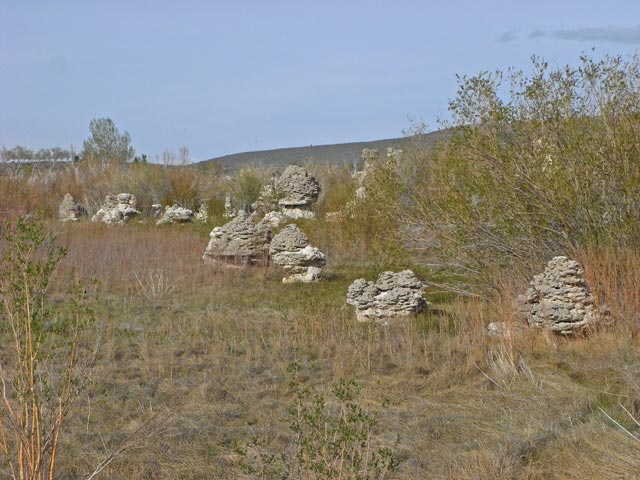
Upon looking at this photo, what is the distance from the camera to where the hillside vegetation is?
5.47 m

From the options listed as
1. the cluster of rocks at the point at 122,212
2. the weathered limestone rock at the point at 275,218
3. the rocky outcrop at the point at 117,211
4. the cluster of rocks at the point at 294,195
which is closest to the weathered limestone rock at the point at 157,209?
the cluster of rocks at the point at 122,212

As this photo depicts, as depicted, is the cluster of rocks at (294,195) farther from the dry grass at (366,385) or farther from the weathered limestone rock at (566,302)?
the weathered limestone rock at (566,302)

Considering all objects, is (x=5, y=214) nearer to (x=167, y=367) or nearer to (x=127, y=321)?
(x=127, y=321)

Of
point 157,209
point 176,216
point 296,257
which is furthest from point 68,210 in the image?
point 296,257

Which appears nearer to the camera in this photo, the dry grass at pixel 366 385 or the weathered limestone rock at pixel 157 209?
the dry grass at pixel 366 385

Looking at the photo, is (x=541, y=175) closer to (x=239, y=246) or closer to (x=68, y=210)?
(x=239, y=246)

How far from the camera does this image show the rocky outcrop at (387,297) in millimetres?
10102

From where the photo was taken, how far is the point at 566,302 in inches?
334

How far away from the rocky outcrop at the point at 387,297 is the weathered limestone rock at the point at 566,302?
181cm

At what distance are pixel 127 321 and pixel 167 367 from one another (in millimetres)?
2230

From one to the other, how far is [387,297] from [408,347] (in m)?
1.80

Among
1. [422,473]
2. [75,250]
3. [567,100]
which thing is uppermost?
[567,100]

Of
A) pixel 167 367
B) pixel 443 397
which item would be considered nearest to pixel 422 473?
pixel 443 397

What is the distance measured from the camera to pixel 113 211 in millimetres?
21469
